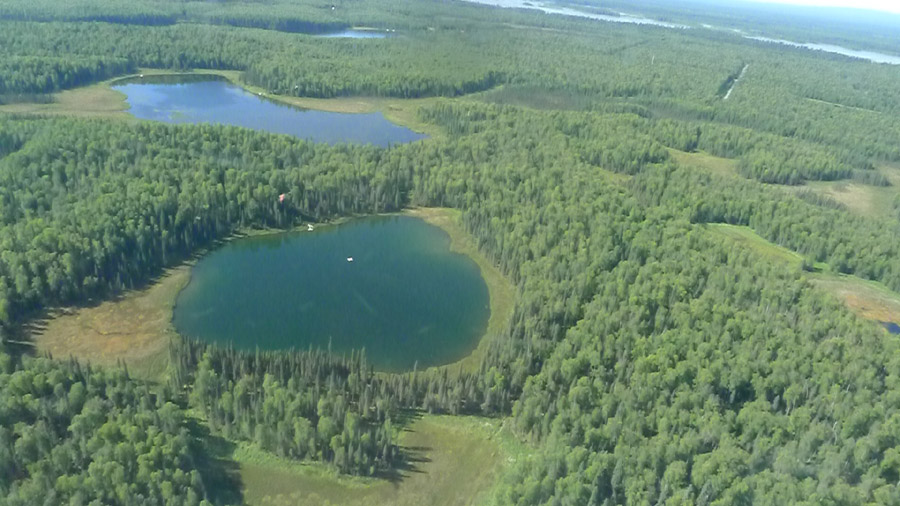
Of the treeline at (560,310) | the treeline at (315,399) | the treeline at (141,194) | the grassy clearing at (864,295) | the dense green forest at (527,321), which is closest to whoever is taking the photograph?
the dense green forest at (527,321)

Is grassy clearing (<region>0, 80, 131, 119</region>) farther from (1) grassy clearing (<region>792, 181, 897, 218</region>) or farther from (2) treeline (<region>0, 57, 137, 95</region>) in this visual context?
(1) grassy clearing (<region>792, 181, 897, 218</region>)

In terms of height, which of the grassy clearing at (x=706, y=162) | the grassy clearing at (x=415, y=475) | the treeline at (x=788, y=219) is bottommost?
the grassy clearing at (x=415, y=475)

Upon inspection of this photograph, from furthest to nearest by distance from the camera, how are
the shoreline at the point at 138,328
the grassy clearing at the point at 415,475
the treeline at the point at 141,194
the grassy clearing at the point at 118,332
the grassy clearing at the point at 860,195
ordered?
the grassy clearing at the point at 860,195 → the treeline at the point at 141,194 → the shoreline at the point at 138,328 → the grassy clearing at the point at 118,332 → the grassy clearing at the point at 415,475

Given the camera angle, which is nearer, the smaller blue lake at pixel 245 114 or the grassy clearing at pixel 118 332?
the grassy clearing at pixel 118 332

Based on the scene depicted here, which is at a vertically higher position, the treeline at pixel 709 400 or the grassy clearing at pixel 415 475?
the treeline at pixel 709 400

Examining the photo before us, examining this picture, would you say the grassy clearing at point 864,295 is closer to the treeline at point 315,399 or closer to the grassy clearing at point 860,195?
the grassy clearing at point 860,195

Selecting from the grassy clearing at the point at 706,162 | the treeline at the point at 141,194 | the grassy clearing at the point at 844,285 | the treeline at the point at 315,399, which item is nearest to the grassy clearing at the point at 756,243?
the grassy clearing at the point at 844,285

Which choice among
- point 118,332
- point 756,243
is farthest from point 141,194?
point 756,243
